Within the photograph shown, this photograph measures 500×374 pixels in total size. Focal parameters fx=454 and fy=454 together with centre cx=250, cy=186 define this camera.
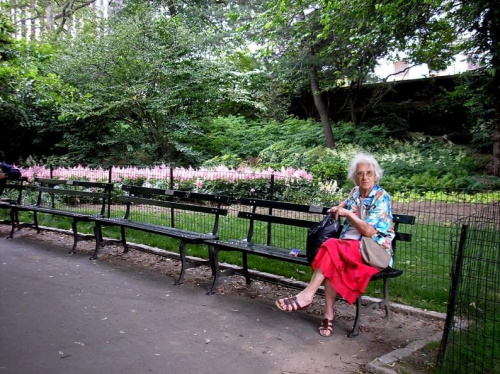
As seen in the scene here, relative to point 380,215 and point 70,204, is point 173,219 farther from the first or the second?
point 70,204

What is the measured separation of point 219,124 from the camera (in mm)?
19562

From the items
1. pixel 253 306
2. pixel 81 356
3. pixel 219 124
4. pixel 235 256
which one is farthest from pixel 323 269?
pixel 219 124

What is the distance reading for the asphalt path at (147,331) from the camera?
333 cm

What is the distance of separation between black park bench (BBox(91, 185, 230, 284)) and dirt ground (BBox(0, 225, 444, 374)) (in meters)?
0.39

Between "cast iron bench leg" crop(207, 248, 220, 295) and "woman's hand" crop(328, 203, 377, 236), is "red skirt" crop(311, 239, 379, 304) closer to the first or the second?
"woman's hand" crop(328, 203, 377, 236)

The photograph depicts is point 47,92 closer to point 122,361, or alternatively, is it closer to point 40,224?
point 40,224

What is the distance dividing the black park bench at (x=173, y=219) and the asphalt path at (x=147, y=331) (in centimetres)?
57

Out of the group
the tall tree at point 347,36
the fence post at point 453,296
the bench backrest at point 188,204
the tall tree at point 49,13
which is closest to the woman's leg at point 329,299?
the fence post at point 453,296

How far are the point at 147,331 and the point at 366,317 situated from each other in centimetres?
207

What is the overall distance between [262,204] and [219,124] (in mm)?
14351

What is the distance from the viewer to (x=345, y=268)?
388 centimetres

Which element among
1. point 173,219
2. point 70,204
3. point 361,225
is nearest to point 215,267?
point 361,225

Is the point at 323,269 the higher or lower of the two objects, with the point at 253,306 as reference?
higher

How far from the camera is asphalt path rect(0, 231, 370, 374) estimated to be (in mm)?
3330
